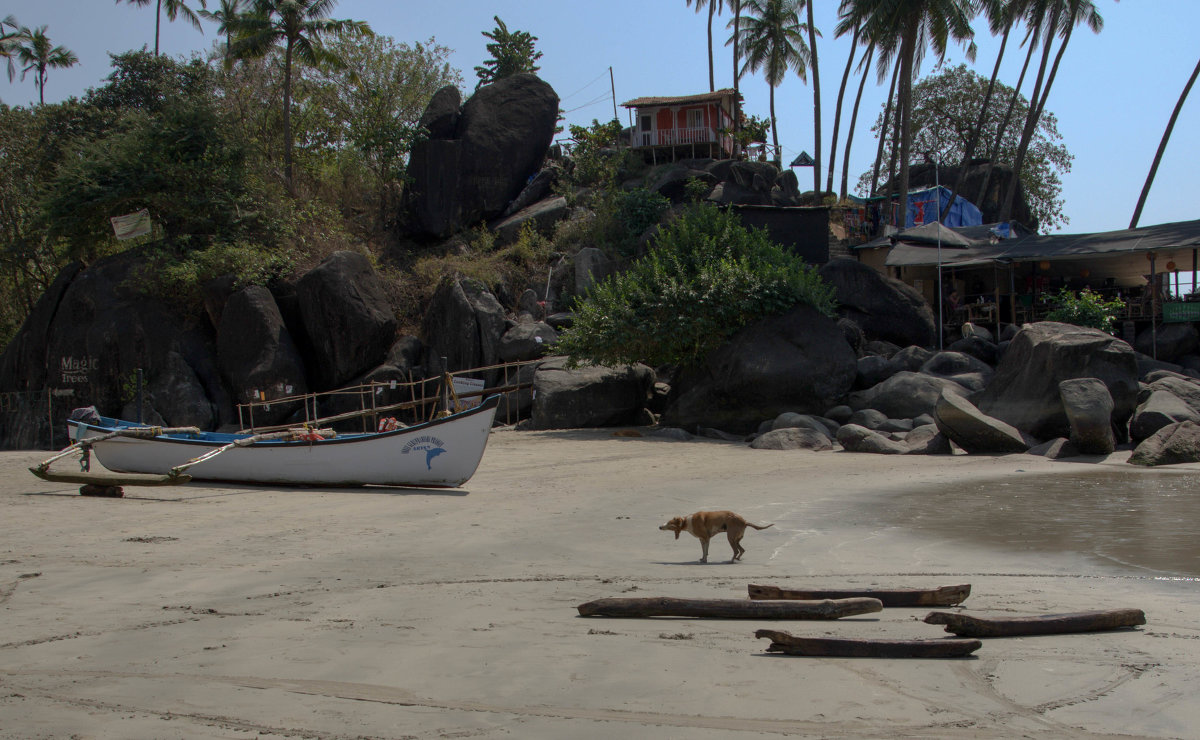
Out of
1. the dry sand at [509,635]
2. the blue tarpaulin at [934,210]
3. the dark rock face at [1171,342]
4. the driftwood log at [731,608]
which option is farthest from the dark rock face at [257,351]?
the blue tarpaulin at [934,210]

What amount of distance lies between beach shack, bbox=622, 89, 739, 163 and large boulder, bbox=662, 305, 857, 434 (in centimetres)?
1966

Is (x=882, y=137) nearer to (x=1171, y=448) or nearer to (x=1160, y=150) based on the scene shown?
(x=1160, y=150)

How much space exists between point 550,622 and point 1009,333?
2389cm

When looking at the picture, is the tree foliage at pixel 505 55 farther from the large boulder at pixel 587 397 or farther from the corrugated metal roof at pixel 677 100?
the large boulder at pixel 587 397

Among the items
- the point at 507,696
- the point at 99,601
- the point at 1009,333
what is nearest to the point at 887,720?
the point at 507,696

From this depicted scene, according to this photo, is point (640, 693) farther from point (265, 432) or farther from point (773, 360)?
point (773, 360)

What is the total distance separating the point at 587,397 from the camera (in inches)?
837

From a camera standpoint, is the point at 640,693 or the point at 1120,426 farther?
the point at 1120,426

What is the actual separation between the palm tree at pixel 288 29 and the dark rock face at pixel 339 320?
832cm

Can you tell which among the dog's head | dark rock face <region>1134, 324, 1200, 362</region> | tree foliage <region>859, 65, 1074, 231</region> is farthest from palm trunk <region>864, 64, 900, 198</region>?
the dog's head

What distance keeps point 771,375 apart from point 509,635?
622 inches

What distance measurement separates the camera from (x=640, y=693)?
401cm

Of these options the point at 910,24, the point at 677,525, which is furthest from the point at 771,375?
the point at 910,24

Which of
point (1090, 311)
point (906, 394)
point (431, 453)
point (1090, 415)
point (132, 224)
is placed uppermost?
point (132, 224)
